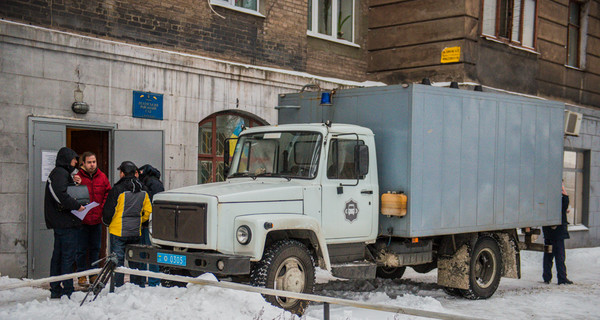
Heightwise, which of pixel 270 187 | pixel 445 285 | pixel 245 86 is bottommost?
pixel 445 285

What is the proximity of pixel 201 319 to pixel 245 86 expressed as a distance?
8.02 metres

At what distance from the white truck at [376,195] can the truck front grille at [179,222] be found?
0.01 m

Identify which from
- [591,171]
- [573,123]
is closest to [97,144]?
[573,123]

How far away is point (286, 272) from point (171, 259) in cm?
133

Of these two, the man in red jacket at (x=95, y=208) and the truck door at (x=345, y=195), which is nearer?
the truck door at (x=345, y=195)

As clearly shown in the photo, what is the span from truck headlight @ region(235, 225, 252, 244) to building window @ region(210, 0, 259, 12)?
22.9ft

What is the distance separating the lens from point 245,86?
47.7 feet

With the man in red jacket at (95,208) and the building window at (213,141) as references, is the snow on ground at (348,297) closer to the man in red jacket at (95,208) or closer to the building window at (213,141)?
the man in red jacket at (95,208)

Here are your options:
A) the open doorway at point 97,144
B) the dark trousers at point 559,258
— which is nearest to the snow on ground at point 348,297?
the dark trousers at point 559,258

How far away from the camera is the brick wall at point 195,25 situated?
1156cm

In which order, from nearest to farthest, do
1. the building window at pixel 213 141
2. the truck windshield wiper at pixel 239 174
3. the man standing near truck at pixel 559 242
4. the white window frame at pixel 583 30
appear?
the truck windshield wiper at pixel 239 174, the man standing near truck at pixel 559 242, the building window at pixel 213 141, the white window frame at pixel 583 30

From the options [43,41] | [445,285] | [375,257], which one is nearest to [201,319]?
[375,257]

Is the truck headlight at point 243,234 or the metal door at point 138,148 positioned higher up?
the metal door at point 138,148

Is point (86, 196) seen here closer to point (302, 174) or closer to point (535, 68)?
point (302, 174)
